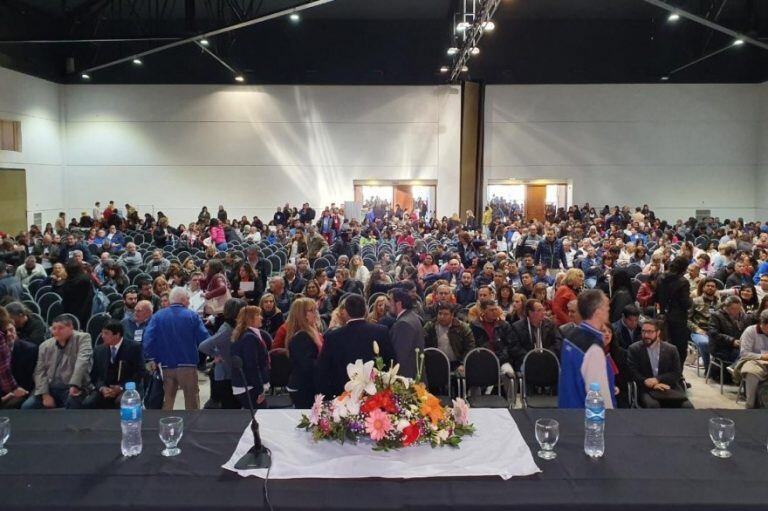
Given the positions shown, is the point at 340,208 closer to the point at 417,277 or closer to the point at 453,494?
the point at 417,277

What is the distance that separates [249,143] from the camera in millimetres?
23297

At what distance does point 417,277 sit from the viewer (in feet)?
31.1

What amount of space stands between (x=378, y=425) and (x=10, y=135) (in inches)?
839

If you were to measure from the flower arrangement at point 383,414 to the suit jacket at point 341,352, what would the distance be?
1.11m

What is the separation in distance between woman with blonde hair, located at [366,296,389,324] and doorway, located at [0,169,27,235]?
1770 centimetres

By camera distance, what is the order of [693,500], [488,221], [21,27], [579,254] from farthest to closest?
[488,221]
[21,27]
[579,254]
[693,500]

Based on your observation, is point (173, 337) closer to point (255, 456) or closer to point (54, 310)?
point (255, 456)

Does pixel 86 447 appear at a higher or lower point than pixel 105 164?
lower

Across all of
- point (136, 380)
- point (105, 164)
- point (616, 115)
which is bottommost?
point (136, 380)

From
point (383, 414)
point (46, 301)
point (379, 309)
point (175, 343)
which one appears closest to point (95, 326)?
point (175, 343)

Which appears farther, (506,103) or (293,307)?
(506,103)

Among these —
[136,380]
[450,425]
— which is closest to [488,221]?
[136,380]

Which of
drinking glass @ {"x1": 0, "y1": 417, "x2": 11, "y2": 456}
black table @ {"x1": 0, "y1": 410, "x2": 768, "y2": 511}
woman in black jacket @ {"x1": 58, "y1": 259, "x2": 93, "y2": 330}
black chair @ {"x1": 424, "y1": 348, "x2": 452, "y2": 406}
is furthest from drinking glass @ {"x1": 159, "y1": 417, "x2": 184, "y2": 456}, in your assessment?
woman in black jacket @ {"x1": 58, "y1": 259, "x2": 93, "y2": 330}

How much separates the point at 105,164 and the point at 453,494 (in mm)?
23655
